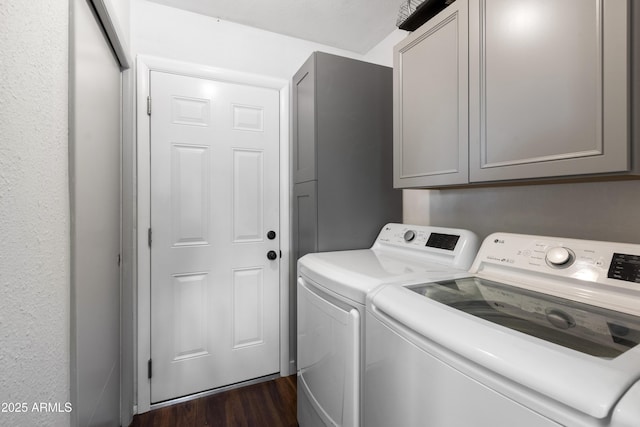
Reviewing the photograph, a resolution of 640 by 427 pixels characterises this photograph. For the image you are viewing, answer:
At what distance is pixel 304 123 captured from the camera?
1.79 metres

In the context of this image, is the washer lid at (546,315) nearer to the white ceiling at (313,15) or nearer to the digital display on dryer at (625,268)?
the digital display on dryer at (625,268)

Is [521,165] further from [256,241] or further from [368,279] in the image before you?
[256,241]

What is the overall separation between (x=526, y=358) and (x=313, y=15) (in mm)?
2153

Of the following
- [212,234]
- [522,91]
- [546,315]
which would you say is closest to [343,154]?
[522,91]

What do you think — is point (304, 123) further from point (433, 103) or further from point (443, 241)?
point (443, 241)

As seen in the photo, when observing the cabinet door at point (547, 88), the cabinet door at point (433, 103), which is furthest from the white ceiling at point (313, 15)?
the cabinet door at point (547, 88)

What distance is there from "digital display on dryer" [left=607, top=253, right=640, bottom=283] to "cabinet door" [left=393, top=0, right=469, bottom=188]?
514mm

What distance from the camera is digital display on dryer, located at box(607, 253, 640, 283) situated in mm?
749

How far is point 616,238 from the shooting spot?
990 mm

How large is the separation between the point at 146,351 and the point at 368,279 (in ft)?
5.12

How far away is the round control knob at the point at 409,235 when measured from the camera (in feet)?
4.95

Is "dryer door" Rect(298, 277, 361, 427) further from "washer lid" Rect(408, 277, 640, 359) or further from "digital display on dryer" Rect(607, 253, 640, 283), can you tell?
"digital display on dryer" Rect(607, 253, 640, 283)

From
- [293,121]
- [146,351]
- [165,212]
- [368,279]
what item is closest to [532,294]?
[368,279]

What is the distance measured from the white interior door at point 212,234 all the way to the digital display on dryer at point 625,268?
1727 mm
